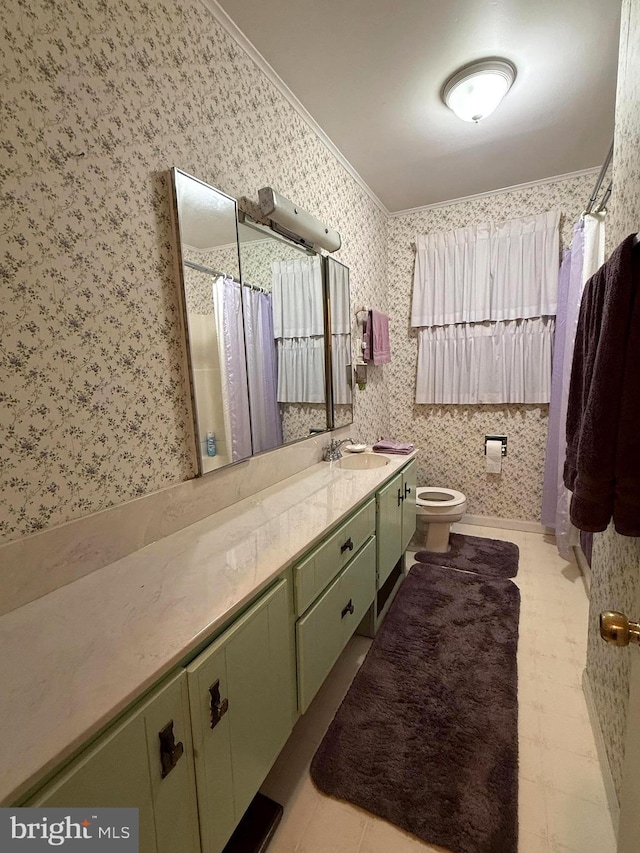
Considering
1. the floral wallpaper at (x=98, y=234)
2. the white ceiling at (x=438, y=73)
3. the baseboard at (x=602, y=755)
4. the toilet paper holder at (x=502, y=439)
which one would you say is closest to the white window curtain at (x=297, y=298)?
the floral wallpaper at (x=98, y=234)

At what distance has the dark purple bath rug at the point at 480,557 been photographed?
2540 millimetres

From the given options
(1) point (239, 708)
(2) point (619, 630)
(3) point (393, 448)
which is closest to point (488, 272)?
(3) point (393, 448)

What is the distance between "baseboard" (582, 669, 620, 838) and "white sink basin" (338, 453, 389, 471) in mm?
1334

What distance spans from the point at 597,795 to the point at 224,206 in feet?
7.83

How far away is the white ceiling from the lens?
57.2 inches

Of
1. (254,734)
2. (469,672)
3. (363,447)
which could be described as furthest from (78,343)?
(469,672)

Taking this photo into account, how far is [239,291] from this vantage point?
162cm

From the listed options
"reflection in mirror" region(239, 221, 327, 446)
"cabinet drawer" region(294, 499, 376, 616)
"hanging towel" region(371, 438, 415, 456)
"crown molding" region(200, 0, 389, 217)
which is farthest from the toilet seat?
"crown molding" region(200, 0, 389, 217)

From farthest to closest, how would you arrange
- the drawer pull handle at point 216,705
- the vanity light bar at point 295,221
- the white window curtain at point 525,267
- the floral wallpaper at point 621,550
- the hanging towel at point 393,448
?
the white window curtain at point 525,267
the hanging towel at point 393,448
the vanity light bar at point 295,221
the floral wallpaper at point 621,550
the drawer pull handle at point 216,705

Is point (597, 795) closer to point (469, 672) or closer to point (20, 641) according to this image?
point (469, 672)

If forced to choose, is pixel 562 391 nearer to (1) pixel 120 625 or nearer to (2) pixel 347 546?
(2) pixel 347 546

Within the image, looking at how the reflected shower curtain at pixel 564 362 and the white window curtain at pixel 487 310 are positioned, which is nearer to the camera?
the reflected shower curtain at pixel 564 362

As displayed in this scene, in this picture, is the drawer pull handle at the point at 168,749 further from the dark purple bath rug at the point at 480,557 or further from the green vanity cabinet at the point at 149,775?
the dark purple bath rug at the point at 480,557

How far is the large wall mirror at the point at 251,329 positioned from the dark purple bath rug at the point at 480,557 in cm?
121
